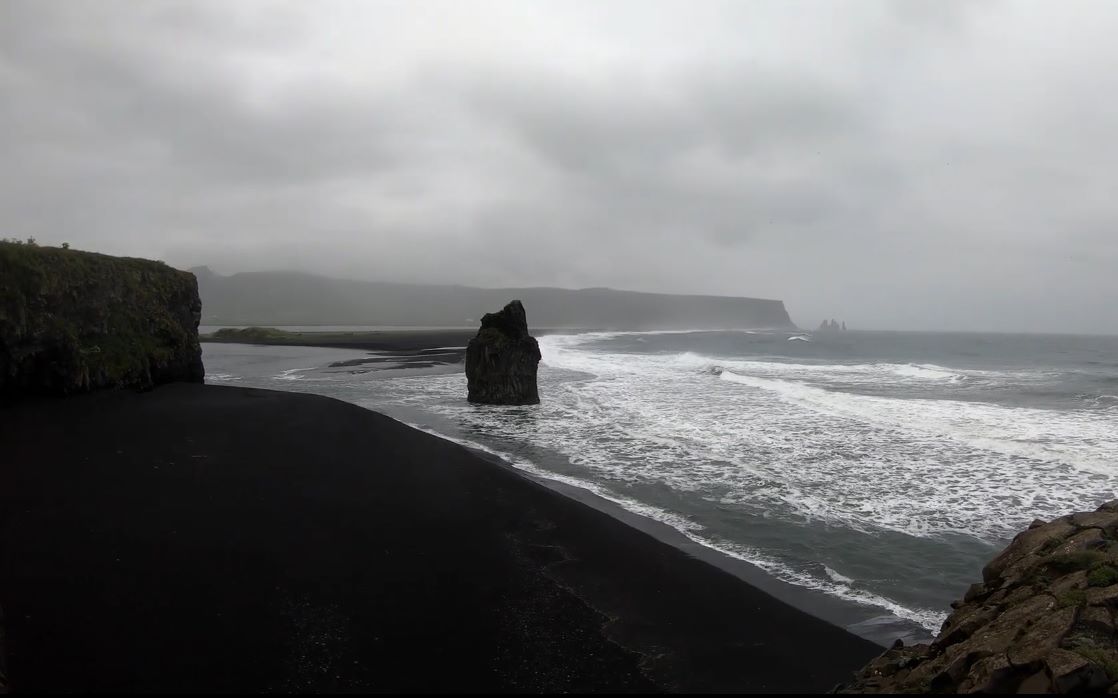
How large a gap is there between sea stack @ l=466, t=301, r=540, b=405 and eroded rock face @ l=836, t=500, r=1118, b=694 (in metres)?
19.9

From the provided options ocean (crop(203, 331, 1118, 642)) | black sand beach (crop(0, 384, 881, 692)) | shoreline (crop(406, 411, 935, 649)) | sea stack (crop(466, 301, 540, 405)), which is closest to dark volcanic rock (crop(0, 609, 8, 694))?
black sand beach (crop(0, 384, 881, 692))

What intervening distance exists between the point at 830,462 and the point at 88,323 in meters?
23.8

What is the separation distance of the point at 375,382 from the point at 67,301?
15811 mm

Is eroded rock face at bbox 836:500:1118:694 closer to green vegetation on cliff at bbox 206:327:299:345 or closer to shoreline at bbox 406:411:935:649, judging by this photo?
shoreline at bbox 406:411:935:649

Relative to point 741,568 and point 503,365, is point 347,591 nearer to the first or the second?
point 741,568

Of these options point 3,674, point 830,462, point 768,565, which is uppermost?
point 3,674

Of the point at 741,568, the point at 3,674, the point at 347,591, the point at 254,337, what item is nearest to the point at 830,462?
the point at 741,568

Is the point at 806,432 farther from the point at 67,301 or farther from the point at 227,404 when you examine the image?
the point at 67,301

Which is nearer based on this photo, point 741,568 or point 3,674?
point 3,674

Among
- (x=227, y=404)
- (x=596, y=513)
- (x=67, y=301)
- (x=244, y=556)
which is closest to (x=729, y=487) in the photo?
(x=596, y=513)

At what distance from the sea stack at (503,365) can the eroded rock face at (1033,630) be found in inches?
783

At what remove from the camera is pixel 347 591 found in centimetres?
693

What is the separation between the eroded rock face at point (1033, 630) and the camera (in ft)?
12.6

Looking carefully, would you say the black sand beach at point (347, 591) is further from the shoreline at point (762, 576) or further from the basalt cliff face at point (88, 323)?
the basalt cliff face at point (88, 323)
